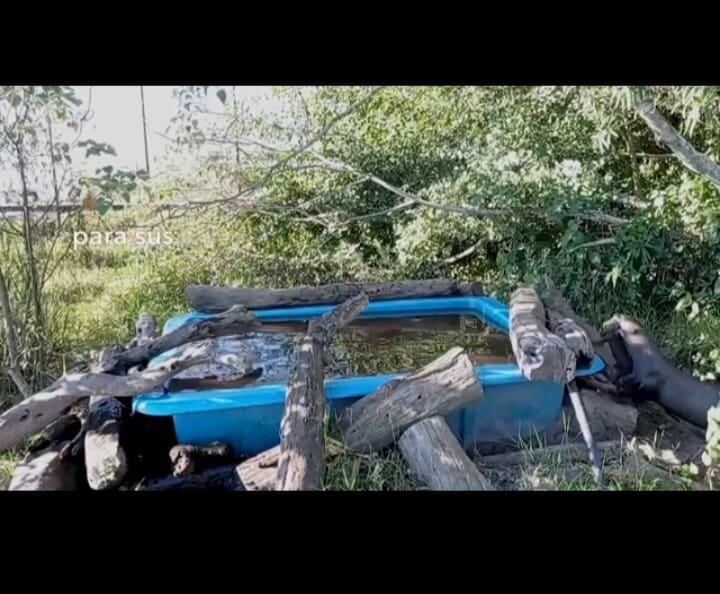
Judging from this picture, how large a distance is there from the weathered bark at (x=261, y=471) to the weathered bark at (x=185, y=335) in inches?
34.1

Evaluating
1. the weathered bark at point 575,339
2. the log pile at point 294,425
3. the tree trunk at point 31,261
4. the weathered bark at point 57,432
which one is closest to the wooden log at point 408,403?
the log pile at point 294,425

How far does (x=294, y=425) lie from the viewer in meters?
2.24

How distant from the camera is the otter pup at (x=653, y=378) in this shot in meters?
2.86

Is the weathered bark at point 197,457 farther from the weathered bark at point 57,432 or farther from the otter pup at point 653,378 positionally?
the otter pup at point 653,378

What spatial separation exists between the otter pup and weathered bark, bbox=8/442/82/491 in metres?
2.68

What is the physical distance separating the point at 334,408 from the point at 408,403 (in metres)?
0.38

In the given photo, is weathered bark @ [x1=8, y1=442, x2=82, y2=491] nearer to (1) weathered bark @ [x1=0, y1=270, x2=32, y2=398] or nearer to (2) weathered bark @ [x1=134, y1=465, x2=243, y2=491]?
(2) weathered bark @ [x1=134, y1=465, x2=243, y2=491]

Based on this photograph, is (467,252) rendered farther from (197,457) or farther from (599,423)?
(197,457)

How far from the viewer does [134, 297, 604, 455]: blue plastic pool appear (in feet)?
8.23

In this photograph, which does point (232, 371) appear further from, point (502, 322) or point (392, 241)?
point (392, 241)
